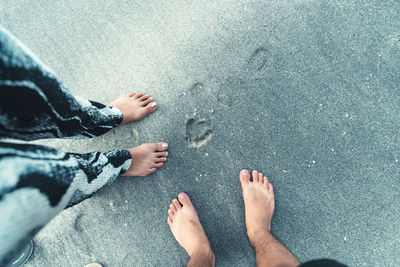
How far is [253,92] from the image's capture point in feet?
4.02

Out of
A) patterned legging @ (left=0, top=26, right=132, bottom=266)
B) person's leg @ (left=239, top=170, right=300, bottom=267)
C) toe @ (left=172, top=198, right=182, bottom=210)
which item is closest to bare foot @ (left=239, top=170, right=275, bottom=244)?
person's leg @ (left=239, top=170, right=300, bottom=267)

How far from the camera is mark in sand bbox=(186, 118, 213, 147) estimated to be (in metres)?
1.22

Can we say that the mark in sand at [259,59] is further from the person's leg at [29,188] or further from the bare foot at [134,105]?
the person's leg at [29,188]

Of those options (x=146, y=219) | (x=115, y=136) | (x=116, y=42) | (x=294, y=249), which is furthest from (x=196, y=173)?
(x=116, y=42)

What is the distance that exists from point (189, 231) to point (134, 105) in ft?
2.09

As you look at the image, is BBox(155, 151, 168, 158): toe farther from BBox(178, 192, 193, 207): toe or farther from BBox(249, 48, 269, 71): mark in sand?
BBox(249, 48, 269, 71): mark in sand

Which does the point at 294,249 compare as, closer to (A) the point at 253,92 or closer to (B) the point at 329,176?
(B) the point at 329,176

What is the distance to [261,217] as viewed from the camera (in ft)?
3.71

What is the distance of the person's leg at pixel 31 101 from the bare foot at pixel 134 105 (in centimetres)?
29

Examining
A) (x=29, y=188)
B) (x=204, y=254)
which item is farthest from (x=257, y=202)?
(x=29, y=188)

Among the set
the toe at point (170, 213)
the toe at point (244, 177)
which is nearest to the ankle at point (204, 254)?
the toe at point (170, 213)

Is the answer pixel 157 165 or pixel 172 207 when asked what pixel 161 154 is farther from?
pixel 172 207

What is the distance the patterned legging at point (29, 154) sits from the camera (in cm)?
57

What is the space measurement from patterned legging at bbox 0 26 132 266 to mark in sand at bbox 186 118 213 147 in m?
0.53
